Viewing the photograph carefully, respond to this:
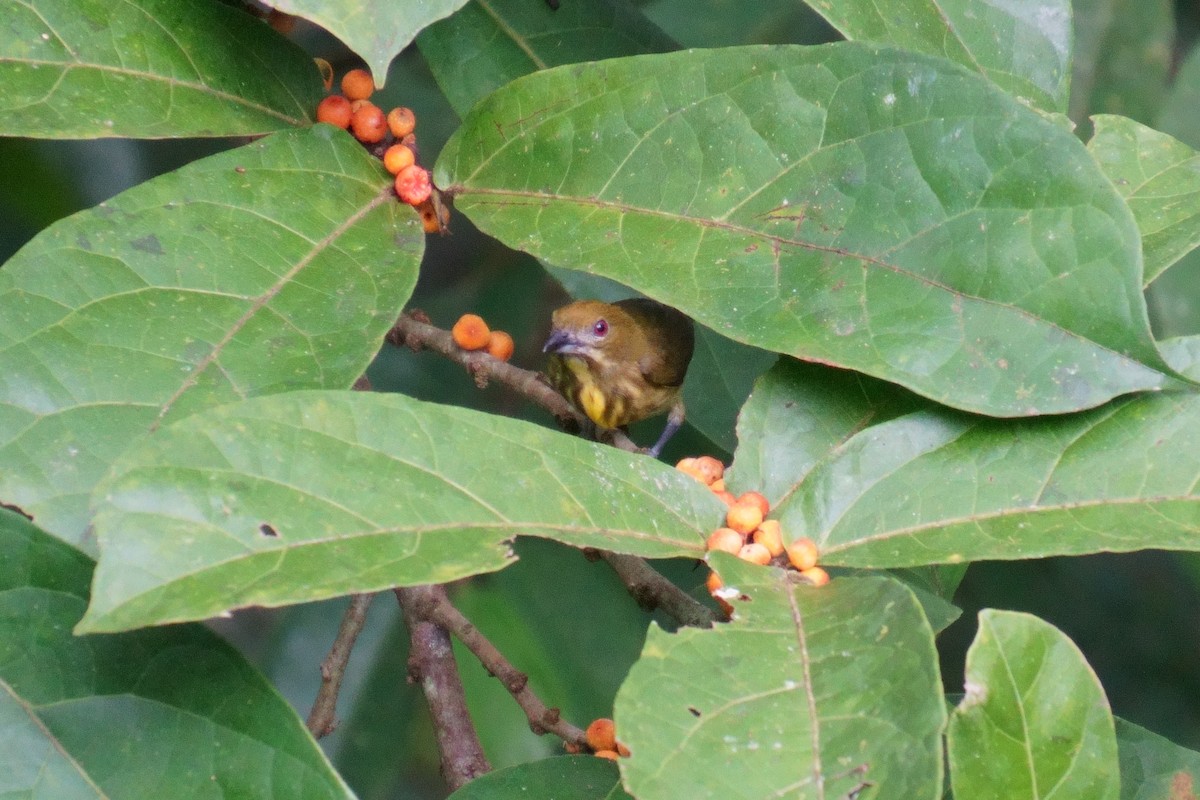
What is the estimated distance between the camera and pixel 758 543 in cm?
162

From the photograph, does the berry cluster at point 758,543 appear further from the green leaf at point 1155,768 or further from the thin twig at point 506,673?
the green leaf at point 1155,768

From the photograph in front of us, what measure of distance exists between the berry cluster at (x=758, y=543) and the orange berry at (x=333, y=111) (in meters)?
0.91

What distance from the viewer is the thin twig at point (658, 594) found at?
5.41 ft

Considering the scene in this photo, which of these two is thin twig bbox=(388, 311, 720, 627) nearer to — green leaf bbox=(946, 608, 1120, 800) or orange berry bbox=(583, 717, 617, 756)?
orange berry bbox=(583, 717, 617, 756)

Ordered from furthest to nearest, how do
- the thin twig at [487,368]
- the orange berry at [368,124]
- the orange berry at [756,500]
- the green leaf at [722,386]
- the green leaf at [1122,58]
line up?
the green leaf at [1122,58]
the green leaf at [722,386]
the thin twig at [487,368]
the orange berry at [368,124]
the orange berry at [756,500]

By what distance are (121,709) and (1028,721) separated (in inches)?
42.3

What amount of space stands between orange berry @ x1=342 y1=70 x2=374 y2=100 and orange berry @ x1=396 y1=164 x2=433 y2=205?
22 cm

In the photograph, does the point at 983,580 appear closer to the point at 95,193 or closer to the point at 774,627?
the point at 774,627

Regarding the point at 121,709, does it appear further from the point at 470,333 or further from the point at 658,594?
the point at 470,333

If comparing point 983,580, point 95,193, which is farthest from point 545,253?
point 983,580

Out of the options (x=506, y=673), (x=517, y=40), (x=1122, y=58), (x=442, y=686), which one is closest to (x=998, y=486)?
(x=506, y=673)

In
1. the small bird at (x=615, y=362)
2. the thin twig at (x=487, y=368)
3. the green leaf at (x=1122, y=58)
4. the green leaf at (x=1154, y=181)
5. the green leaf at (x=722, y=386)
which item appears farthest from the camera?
the small bird at (x=615, y=362)

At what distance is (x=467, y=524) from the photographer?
1.37 meters

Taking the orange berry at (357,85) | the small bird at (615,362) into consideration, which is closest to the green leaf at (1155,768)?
the orange berry at (357,85)
